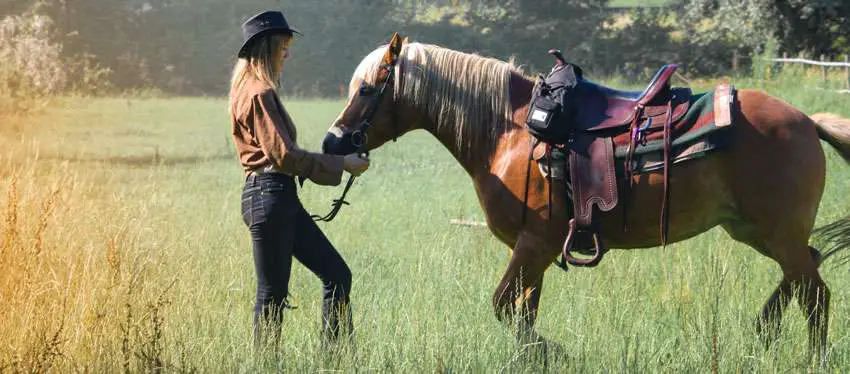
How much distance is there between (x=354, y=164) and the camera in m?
4.32

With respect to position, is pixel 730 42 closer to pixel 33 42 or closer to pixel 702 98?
pixel 33 42

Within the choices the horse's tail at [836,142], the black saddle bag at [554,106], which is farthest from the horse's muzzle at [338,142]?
the horse's tail at [836,142]

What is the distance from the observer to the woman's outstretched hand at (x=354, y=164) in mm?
4302

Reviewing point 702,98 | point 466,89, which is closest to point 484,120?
point 466,89

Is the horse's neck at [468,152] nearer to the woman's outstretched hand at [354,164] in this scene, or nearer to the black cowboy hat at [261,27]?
the woman's outstretched hand at [354,164]

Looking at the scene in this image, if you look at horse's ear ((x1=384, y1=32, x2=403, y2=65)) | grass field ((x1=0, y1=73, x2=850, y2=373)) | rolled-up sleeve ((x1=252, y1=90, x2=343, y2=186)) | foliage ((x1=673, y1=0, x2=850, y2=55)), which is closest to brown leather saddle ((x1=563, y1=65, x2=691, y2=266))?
grass field ((x1=0, y1=73, x2=850, y2=373))

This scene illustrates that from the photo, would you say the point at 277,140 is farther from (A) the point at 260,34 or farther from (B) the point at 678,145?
(B) the point at 678,145

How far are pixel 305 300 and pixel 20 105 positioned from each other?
37.3ft

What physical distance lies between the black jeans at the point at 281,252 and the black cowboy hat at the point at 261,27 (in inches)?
24.9

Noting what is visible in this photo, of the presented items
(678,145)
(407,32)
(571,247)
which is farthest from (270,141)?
(407,32)

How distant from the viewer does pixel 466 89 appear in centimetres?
462

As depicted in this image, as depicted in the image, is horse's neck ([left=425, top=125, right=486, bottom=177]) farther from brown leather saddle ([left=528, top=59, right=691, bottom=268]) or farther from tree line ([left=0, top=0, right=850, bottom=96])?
tree line ([left=0, top=0, right=850, bottom=96])

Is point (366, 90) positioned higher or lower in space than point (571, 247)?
higher

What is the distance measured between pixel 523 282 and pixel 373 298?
4.66 ft
